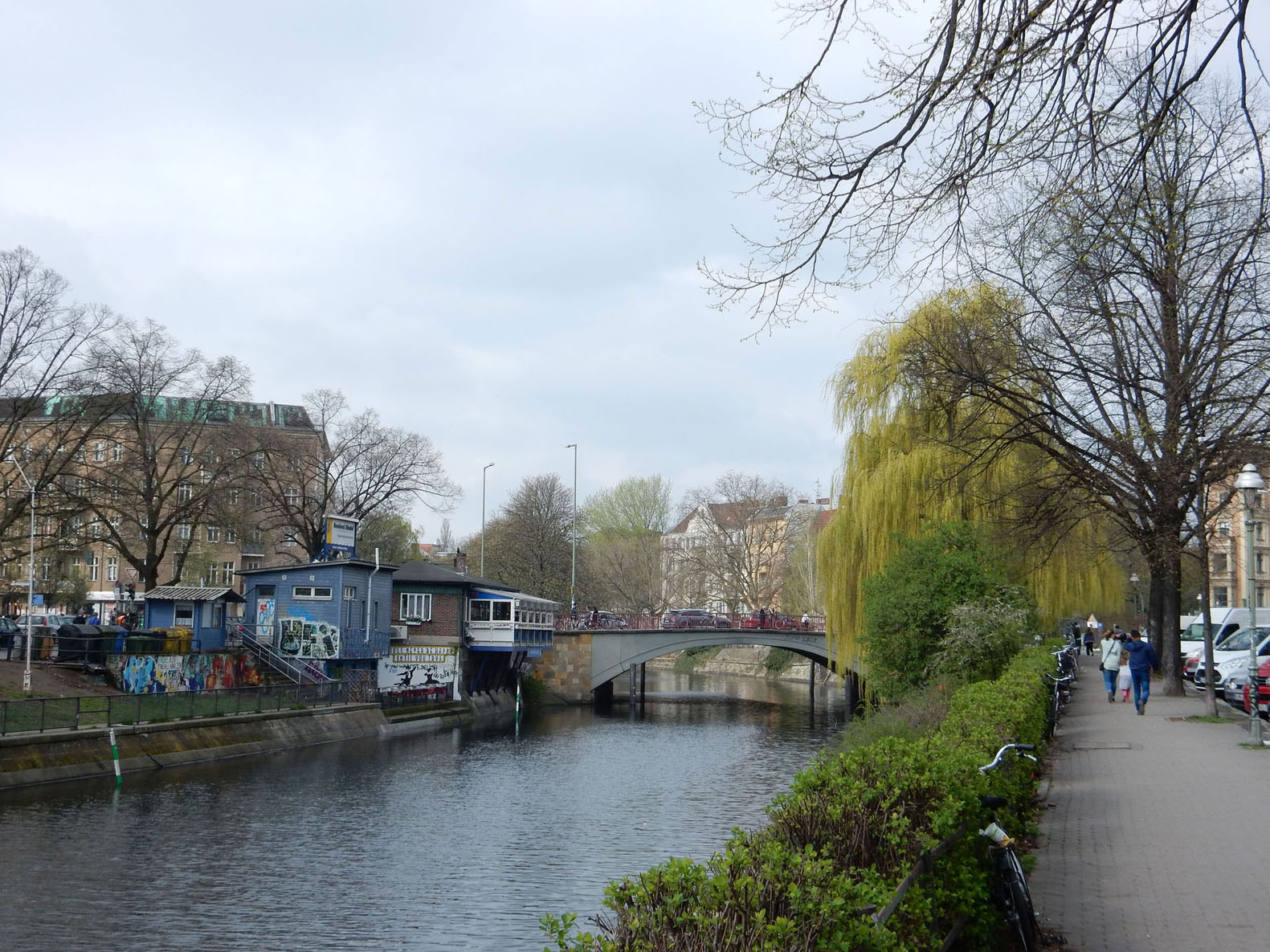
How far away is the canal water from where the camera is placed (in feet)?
52.7

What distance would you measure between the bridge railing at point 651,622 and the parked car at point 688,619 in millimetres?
453

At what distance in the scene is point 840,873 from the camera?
5984mm

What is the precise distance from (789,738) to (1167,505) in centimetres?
2189

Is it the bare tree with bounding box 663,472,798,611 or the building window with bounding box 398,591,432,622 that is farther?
the bare tree with bounding box 663,472,798,611

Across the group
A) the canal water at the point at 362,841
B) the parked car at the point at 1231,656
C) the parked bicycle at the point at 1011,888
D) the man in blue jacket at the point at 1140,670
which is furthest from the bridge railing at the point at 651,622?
the parked bicycle at the point at 1011,888

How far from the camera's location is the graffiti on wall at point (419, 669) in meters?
50.4

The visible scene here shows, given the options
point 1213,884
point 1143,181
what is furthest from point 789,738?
point 1143,181

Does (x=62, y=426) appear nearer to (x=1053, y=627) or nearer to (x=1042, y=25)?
(x=1053, y=627)

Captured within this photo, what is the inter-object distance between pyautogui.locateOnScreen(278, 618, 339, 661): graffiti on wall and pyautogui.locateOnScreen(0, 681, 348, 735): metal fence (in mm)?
2947

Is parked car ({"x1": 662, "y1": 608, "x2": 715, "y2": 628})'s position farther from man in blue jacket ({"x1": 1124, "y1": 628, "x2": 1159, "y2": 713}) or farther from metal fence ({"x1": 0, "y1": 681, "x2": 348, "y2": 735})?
man in blue jacket ({"x1": 1124, "y1": 628, "x2": 1159, "y2": 713})

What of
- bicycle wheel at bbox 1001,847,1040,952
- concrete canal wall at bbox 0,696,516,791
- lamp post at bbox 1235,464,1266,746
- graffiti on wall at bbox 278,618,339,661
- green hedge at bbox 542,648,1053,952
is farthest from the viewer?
graffiti on wall at bbox 278,618,339,661

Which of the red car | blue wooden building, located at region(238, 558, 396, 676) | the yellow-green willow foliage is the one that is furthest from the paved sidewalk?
blue wooden building, located at region(238, 558, 396, 676)

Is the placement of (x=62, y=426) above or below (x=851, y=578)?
above

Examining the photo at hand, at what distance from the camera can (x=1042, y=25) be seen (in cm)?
734
